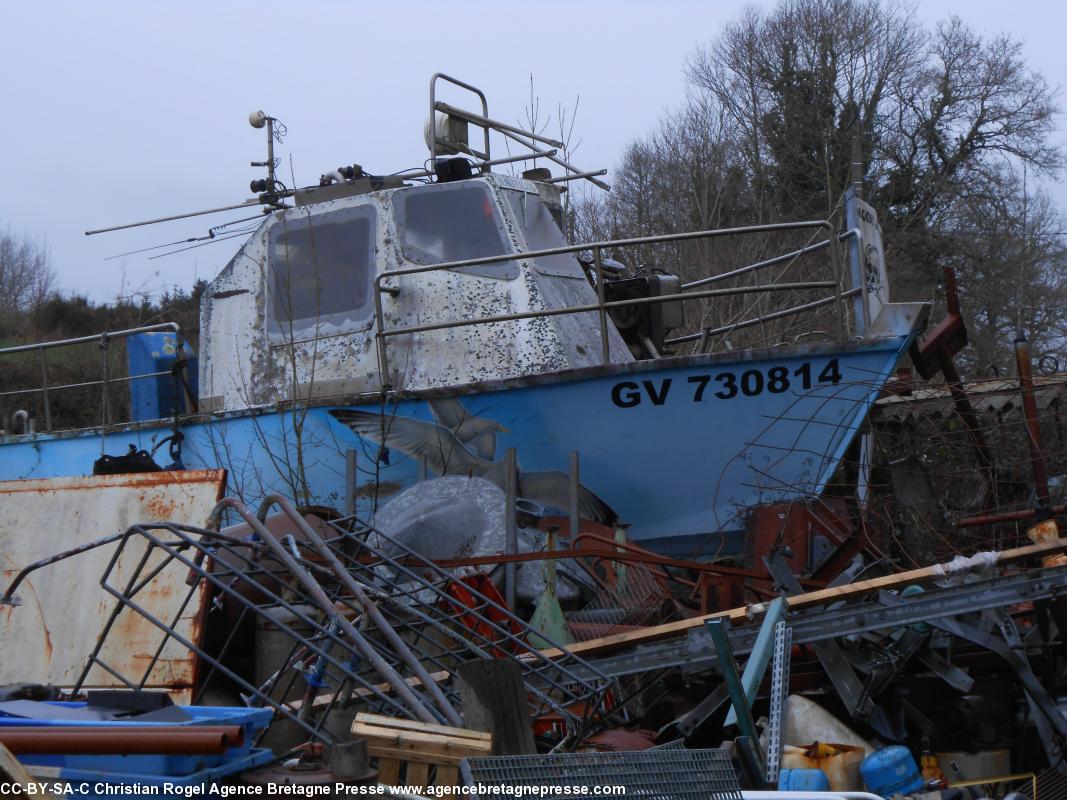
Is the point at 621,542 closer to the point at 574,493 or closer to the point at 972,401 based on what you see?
the point at 574,493

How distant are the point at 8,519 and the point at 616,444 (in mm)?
3601

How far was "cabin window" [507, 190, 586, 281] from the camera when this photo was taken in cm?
889

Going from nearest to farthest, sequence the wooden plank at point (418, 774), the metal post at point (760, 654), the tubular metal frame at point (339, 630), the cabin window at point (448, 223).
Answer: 1. the wooden plank at point (418, 774)
2. the tubular metal frame at point (339, 630)
3. the metal post at point (760, 654)
4. the cabin window at point (448, 223)

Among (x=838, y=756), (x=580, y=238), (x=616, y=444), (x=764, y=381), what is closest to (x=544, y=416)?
(x=616, y=444)

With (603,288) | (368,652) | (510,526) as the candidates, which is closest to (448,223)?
(603,288)

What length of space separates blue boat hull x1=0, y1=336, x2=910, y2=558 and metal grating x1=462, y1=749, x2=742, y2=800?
4025 mm

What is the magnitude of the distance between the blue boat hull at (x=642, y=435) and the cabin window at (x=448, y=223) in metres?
1.33

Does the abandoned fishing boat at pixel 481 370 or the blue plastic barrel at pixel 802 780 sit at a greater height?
the abandoned fishing boat at pixel 481 370

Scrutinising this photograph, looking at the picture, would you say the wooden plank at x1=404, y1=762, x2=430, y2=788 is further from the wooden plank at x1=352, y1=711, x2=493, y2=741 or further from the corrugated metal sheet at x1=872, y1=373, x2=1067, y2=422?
the corrugated metal sheet at x1=872, y1=373, x2=1067, y2=422

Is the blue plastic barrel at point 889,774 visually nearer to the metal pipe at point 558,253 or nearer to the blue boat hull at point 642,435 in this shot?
the blue boat hull at point 642,435

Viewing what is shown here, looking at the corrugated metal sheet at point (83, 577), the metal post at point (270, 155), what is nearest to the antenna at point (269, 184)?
the metal post at point (270, 155)

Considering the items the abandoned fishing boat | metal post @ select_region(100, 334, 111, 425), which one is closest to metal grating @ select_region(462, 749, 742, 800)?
the abandoned fishing boat

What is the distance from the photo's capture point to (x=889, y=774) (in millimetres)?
4188

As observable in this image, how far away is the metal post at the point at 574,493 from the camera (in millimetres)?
7305
